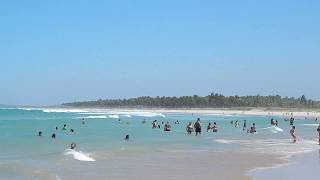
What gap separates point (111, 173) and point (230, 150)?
37.0 feet

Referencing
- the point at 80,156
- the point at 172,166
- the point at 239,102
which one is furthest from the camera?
the point at 239,102

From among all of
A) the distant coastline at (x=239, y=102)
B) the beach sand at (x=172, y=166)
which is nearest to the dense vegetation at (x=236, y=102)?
the distant coastline at (x=239, y=102)

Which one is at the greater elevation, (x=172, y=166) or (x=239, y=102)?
(x=239, y=102)

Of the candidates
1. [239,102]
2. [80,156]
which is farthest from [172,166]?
[239,102]

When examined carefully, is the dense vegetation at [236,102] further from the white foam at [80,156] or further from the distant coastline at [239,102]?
the white foam at [80,156]

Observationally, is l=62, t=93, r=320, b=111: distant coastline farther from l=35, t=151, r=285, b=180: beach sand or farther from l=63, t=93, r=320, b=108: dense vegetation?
l=35, t=151, r=285, b=180: beach sand

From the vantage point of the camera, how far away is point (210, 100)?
180875mm

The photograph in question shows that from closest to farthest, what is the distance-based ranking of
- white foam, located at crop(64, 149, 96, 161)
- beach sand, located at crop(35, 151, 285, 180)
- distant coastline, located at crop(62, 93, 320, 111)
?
beach sand, located at crop(35, 151, 285, 180)
white foam, located at crop(64, 149, 96, 161)
distant coastline, located at crop(62, 93, 320, 111)

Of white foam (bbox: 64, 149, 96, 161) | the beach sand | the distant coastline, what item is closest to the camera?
the beach sand

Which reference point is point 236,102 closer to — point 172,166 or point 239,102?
point 239,102

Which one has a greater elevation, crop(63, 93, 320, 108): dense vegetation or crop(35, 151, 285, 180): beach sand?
crop(63, 93, 320, 108): dense vegetation

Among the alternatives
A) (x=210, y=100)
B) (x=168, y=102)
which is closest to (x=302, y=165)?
(x=210, y=100)

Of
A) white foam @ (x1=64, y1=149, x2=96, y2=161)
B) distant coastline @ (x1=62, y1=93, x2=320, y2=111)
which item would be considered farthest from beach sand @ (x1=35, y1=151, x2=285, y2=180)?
distant coastline @ (x1=62, y1=93, x2=320, y2=111)

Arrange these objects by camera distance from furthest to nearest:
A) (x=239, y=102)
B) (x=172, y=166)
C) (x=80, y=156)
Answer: (x=239, y=102) → (x=80, y=156) → (x=172, y=166)
